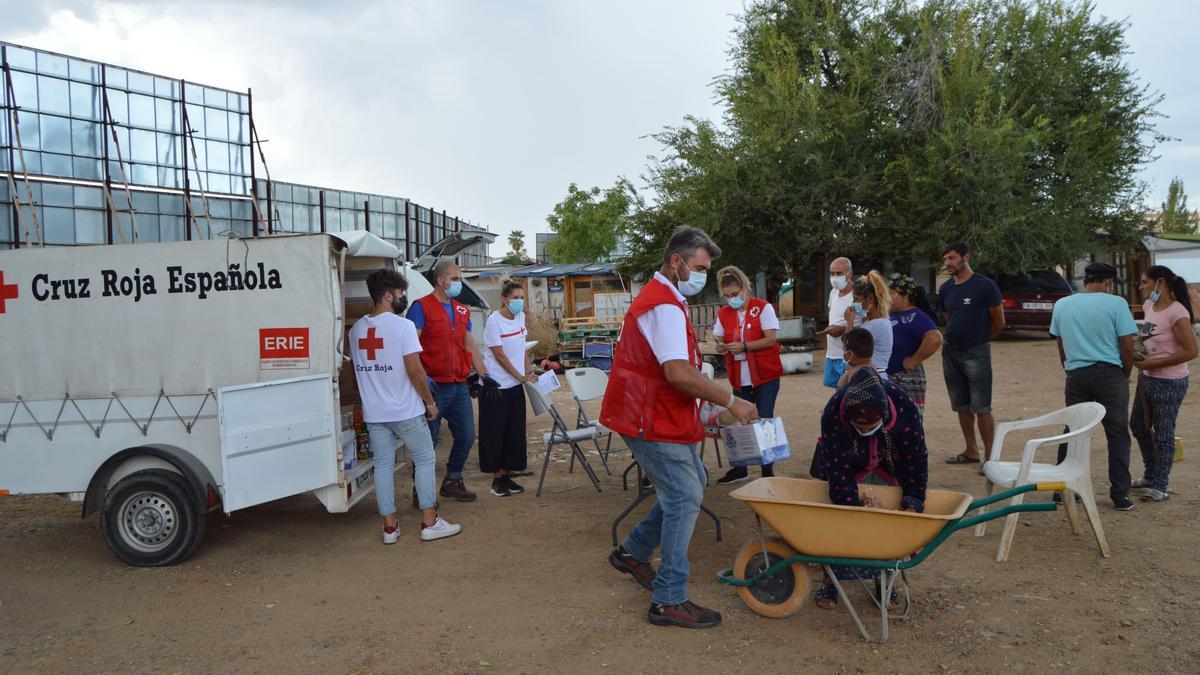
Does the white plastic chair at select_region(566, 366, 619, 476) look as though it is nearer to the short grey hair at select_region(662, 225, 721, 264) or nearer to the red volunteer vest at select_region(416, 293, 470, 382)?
the red volunteer vest at select_region(416, 293, 470, 382)

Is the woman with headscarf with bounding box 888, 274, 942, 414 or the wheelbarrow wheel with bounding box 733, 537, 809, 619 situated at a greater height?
the woman with headscarf with bounding box 888, 274, 942, 414

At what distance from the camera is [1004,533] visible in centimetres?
470

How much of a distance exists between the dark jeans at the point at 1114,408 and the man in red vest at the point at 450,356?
4.39m

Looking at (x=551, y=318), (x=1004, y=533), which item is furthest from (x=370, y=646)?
(x=551, y=318)

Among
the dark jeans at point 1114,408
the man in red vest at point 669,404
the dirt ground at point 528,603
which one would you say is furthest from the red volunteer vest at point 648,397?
the dark jeans at point 1114,408

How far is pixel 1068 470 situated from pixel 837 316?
2519 millimetres

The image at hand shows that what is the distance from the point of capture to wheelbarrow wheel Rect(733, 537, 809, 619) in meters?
3.96

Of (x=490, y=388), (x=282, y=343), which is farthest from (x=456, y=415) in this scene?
(x=282, y=343)

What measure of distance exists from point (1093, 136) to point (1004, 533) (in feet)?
59.5

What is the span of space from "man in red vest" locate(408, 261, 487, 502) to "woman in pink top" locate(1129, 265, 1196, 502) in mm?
4798

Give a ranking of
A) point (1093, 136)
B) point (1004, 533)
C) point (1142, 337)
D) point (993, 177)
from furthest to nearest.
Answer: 1. point (1093, 136)
2. point (993, 177)
3. point (1142, 337)
4. point (1004, 533)

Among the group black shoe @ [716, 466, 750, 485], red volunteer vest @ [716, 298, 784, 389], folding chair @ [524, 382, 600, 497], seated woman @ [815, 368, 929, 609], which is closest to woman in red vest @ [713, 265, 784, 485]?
red volunteer vest @ [716, 298, 784, 389]

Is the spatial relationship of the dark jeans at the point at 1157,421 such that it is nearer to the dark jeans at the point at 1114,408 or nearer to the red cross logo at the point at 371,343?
the dark jeans at the point at 1114,408

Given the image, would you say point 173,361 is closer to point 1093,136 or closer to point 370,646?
point 370,646
